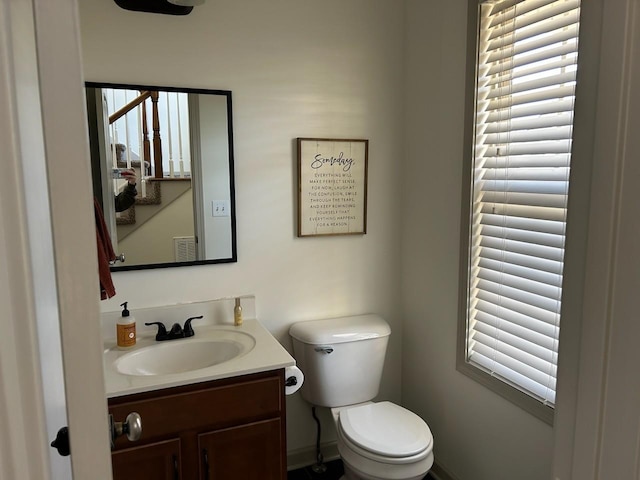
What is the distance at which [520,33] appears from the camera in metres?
1.73

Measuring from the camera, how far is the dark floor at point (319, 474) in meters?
2.39

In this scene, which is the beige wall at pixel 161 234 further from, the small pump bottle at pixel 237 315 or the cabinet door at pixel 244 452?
the cabinet door at pixel 244 452

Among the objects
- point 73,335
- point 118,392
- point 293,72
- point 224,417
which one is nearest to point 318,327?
point 224,417

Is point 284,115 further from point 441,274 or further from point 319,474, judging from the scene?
point 319,474

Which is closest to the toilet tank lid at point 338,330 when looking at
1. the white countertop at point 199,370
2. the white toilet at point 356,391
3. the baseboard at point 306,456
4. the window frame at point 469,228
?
the white toilet at point 356,391

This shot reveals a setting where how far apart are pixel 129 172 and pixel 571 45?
170 centimetres

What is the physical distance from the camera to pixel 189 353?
199 cm

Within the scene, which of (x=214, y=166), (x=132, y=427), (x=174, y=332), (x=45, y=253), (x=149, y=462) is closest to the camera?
(x=45, y=253)

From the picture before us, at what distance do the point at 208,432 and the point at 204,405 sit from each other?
0.11 metres

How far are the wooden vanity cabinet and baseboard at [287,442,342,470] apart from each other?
59cm

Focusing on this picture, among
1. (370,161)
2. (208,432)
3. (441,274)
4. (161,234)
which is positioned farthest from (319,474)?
(370,161)

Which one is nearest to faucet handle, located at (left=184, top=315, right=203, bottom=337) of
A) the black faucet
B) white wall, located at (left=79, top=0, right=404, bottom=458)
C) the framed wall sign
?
the black faucet

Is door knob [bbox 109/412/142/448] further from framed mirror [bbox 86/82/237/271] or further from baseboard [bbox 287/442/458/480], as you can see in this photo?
baseboard [bbox 287/442/458/480]

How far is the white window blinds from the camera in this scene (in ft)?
5.23
